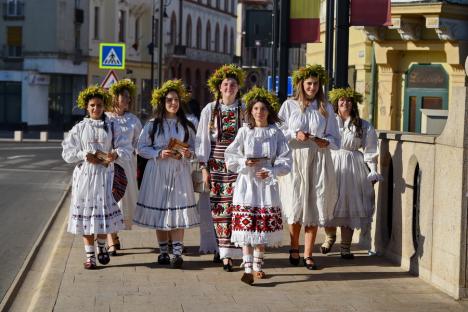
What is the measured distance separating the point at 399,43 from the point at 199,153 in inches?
556

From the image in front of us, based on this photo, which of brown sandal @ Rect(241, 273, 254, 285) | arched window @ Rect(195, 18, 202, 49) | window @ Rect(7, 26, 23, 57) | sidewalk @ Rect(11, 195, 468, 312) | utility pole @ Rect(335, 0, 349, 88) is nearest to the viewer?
sidewalk @ Rect(11, 195, 468, 312)

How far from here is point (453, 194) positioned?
9438 millimetres

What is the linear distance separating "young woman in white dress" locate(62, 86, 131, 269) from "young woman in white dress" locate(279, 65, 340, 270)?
1.79 meters

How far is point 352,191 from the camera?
12.0 metres

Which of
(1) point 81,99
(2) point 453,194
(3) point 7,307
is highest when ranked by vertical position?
(1) point 81,99

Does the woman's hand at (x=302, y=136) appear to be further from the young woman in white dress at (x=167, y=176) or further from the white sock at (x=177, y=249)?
the white sock at (x=177, y=249)

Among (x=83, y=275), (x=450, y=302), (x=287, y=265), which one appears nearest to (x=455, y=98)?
(x=450, y=302)

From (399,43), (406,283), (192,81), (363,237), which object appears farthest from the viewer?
(192,81)

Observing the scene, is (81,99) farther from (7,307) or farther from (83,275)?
(7,307)

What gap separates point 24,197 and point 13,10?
1649 inches

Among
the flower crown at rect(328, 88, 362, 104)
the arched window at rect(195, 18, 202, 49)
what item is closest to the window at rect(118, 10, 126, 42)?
the arched window at rect(195, 18, 202, 49)

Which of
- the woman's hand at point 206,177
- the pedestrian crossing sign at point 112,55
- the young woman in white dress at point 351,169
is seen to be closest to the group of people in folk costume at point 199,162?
the woman's hand at point 206,177

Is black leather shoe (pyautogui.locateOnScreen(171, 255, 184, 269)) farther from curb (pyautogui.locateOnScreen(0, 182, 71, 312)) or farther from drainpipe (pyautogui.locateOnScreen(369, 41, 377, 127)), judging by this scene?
drainpipe (pyautogui.locateOnScreen(369, 41, 377, 127))

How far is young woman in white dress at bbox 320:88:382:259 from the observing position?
39.3 ft
